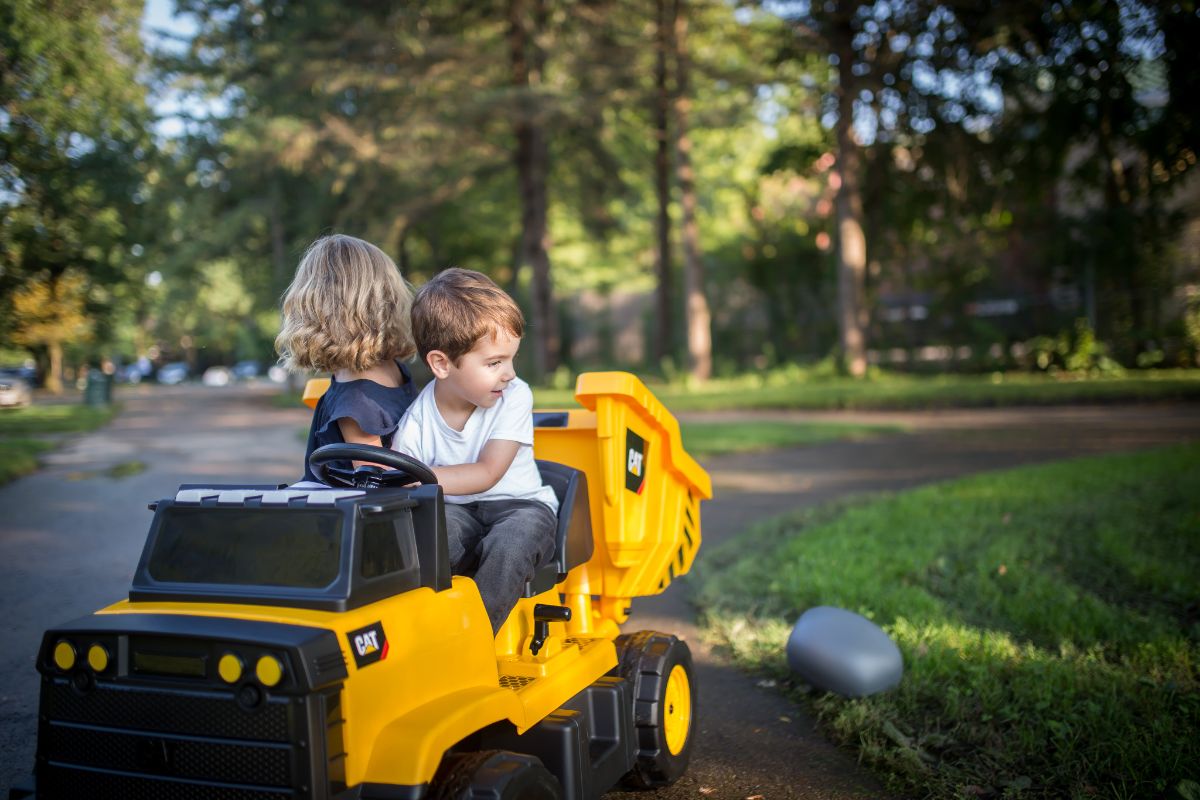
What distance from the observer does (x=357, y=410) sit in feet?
10.6

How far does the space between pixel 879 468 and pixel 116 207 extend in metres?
20.6

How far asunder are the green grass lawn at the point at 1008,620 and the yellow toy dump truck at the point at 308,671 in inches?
65.7

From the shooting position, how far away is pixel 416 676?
2.42 meters

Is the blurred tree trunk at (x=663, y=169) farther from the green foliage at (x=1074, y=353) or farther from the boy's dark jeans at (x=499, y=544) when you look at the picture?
the boy's dark jeans at (x=499, y=544)

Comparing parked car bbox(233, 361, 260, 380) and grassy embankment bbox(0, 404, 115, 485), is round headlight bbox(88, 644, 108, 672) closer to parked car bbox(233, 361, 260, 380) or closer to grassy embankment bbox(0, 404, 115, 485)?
grassy embankment bbox(0, 404, 115, 485)

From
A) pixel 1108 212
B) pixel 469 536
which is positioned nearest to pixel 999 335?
pixel 1108 212

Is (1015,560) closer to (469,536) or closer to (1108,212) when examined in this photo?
(469,536)

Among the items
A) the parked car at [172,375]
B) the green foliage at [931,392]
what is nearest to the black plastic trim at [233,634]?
the green foliage at [931,392]

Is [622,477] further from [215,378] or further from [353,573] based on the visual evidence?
[215,378]

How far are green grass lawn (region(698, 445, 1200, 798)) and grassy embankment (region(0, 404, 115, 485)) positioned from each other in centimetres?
929

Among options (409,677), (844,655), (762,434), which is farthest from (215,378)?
(409,677)

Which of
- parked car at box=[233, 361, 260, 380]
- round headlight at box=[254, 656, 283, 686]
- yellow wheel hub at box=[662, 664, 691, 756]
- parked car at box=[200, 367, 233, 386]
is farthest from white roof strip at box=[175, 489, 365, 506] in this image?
parked car at box=[233, 361, 260, 380]

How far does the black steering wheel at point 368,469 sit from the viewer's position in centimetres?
267

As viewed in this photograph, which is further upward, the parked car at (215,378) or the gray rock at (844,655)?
the parked car at (215,378)
